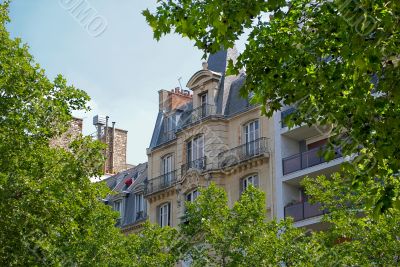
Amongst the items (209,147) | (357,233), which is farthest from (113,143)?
(357,233)

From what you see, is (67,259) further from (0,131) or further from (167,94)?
(167,94)

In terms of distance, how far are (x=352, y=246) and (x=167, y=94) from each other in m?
27.7

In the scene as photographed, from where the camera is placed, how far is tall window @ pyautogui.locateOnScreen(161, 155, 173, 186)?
42875 millimetres

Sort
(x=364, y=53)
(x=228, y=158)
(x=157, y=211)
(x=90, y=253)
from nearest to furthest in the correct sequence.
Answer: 1. (x=364, y=53)
2. (x=90, y=253)
3. (x=228, y=158)
4. (x=157, y=211)

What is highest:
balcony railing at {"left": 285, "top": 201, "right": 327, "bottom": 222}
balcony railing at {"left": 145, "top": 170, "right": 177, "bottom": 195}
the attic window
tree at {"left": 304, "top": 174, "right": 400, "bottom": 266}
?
the attic window

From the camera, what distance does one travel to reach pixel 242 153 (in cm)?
3803

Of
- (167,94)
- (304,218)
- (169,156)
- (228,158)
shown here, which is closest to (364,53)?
(304,218)

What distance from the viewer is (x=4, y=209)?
2309 cm

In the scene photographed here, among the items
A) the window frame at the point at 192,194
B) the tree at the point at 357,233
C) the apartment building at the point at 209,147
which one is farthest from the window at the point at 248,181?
the tree at the point at 357,233

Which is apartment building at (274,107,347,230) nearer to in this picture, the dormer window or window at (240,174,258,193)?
window at (240,174,258,193)

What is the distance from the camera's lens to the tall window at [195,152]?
4034cm

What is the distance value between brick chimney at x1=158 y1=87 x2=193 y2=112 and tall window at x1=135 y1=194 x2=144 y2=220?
506 cm

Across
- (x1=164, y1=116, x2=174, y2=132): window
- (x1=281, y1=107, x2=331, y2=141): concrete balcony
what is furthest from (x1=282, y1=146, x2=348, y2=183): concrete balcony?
(x1=164, y1=116, x2=174, y2=132): window

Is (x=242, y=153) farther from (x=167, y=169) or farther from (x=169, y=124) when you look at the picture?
(x=169, y=124)
